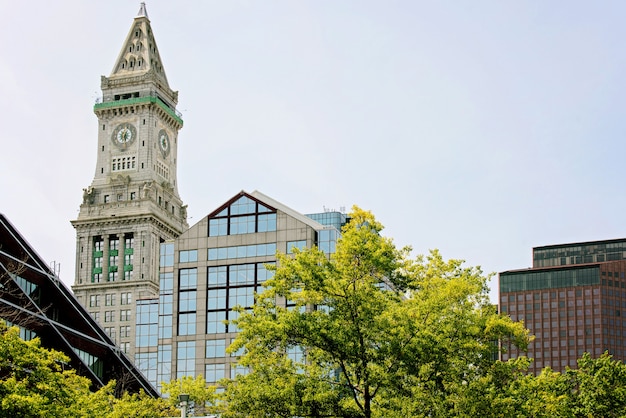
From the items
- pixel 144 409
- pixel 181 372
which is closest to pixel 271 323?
pixel 144 409

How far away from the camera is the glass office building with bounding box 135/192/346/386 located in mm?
106625

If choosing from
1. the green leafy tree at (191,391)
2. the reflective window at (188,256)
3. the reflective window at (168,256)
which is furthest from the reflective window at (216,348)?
the green leafy tree at (191,391)

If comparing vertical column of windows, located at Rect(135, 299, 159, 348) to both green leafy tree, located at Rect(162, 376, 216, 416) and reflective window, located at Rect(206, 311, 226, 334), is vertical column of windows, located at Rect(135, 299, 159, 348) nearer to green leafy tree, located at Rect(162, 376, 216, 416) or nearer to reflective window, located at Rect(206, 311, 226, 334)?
reflective window, located at Rect(206, 311, 226, 334)

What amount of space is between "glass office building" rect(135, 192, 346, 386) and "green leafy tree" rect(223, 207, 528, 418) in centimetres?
5631

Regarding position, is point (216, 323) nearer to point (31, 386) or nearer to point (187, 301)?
point (187, 301)

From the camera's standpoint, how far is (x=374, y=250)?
48.1 m

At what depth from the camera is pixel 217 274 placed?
10869cm

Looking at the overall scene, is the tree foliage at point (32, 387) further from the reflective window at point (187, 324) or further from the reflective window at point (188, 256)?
the reflective window at point (188, 256)

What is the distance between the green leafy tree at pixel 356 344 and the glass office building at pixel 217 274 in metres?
56.3

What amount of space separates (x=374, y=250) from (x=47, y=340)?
119 feet

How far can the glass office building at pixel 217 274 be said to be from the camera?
106625mm

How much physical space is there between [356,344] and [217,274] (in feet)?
206

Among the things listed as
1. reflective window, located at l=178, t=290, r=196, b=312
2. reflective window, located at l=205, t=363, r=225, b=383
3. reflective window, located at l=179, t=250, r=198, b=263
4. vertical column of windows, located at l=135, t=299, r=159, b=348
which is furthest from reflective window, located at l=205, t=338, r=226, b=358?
vertical column of windows, located at l=135, t=299, r=159, b=348

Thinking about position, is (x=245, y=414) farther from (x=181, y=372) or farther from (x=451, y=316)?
(x=181, y=372)
